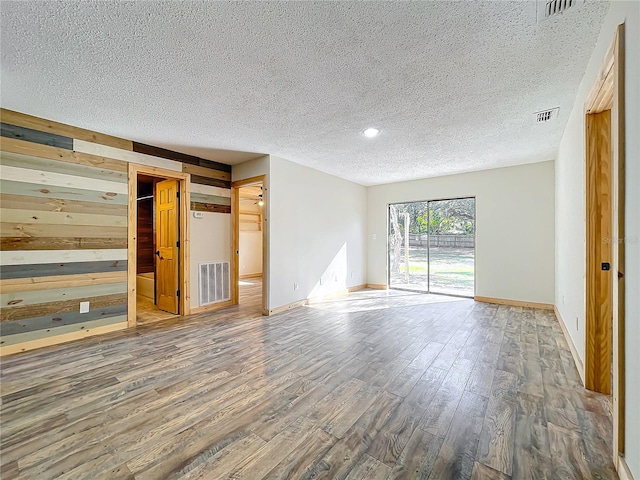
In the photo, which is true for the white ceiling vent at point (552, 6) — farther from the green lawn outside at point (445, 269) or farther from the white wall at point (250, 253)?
the white wall at point (250, 253)

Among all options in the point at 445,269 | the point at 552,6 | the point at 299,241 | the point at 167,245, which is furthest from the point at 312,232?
the point at 552,6

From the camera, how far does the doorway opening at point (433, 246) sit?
5523mm

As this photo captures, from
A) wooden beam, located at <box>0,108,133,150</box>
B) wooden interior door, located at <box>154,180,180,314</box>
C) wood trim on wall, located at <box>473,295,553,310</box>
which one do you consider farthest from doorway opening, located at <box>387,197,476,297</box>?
wooden beam, located at <box>0,108,133,150</box>

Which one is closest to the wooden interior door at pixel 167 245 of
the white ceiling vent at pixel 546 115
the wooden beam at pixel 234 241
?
the wooden beam at pixel 234 241

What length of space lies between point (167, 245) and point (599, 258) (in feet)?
17.2

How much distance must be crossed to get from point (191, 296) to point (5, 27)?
3.46m

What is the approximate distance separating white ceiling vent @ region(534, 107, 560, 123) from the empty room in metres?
0.07

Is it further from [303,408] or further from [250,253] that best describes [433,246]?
[250,253]

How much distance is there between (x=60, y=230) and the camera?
10.4 ft

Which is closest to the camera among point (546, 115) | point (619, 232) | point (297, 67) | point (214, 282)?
point (619, 232)

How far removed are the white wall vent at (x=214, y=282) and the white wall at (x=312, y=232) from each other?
1.07 meters

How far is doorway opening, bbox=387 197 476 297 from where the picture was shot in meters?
5.52

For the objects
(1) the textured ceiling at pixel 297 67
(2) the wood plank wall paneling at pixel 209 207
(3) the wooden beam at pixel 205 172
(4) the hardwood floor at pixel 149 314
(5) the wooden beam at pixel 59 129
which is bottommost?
(4) the hardwood floor at pixel 149 314
